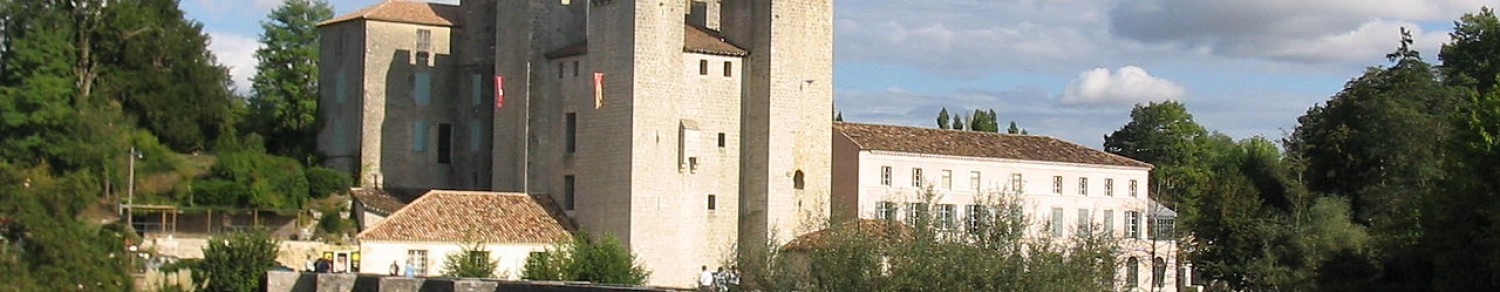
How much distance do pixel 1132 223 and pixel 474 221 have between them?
795 inches

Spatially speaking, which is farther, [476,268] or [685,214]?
[685,214]

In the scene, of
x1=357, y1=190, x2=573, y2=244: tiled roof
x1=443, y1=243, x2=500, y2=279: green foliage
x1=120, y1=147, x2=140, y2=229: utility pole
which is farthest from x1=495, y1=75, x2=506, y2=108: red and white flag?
x1=120, y1=147, x2=140, y2=229: utility pole

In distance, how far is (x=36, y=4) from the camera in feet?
230

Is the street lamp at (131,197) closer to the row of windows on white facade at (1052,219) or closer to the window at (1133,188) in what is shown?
the row of windows on white facade at (1052,219)

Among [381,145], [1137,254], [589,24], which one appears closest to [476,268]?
[589,24]

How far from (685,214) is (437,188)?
31.8 ft

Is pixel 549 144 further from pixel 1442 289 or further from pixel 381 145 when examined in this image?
pixel 1442 289

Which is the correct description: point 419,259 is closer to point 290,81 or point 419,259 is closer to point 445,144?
point 445,144

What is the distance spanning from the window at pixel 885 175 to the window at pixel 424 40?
42.6 feet

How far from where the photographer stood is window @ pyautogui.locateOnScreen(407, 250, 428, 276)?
64.4 m

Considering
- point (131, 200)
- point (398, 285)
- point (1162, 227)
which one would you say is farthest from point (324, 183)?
point (1162, 227)

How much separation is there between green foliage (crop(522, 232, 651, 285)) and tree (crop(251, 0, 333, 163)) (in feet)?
53.7

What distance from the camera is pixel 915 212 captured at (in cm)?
4262

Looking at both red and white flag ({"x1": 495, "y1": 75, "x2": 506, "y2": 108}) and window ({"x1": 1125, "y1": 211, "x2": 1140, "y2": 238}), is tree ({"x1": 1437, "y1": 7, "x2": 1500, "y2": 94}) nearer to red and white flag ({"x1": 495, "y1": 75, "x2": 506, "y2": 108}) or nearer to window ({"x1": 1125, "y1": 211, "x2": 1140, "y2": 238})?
window ({"x1": 1125, "y1": 211, "x2": 1140, "y2": 238})
